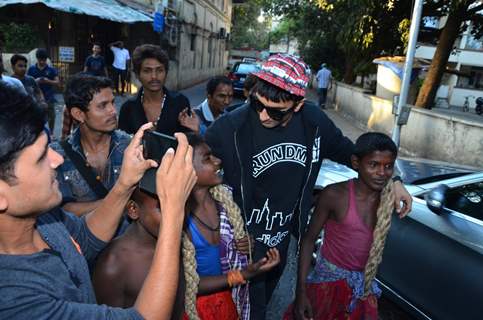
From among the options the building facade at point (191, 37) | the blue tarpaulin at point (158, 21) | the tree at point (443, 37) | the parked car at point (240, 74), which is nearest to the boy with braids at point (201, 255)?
the tree at point (443, 37)

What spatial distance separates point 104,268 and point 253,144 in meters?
1.15

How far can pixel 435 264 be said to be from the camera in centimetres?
293

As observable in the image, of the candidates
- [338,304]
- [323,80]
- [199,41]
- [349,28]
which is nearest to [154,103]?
[338,304]

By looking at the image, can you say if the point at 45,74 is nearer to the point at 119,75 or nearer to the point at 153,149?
the point at 119,75

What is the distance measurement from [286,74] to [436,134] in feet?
24.6

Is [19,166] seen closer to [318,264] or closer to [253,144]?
[253,144]

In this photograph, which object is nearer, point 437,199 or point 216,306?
point 216,306

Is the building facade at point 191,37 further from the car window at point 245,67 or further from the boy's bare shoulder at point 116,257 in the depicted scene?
the boy's bare shoulder at point 116,257

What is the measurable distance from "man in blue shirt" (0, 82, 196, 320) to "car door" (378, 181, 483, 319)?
7.53ft

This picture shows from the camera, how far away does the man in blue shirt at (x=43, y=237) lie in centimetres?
98

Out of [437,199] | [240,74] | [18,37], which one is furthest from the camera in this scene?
[240,74]

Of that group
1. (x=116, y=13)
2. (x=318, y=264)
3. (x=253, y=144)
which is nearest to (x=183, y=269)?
(x=253, y=144)

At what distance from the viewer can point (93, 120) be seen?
2441mm

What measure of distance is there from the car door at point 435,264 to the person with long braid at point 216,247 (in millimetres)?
1501
